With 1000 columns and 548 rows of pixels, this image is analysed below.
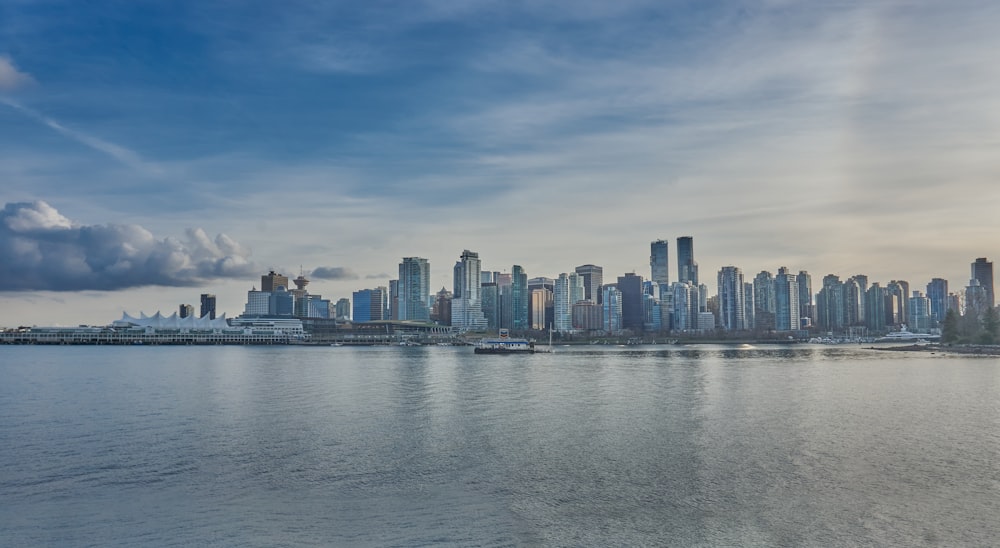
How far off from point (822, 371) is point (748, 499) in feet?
223

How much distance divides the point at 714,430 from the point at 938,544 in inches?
707

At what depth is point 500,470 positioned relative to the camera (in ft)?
88.4

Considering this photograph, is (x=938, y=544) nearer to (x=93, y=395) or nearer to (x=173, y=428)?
(x=173, y=428)

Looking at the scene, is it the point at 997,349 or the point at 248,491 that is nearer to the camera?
the point at 248,491

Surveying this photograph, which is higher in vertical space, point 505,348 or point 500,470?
point 500,470

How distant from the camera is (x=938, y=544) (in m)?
18.6

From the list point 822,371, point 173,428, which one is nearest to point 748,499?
point 173,428

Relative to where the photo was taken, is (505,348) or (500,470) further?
(505,348)

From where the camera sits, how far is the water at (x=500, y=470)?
1988cm

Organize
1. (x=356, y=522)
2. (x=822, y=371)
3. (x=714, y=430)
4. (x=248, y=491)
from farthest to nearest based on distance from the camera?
(x=822, y=371) < (x=714, y=430) < (x=248, y=491) < (x=356, y=522)

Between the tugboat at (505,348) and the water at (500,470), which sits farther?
the tugboat at (505,348)

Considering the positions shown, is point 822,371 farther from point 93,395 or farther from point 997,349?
point 93,395

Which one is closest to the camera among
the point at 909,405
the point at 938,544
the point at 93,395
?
the point at 938,544

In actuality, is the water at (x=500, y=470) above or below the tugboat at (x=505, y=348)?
above
